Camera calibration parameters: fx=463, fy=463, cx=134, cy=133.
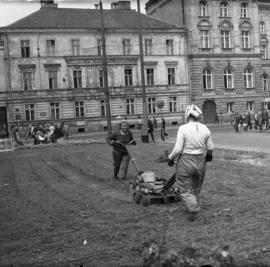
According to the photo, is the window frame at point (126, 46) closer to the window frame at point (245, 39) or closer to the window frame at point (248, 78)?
the window frame at point (245, 39)

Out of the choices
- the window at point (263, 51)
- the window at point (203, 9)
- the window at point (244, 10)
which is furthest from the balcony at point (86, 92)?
the window at point (263, 51)

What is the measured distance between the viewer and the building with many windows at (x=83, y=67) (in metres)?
50.2

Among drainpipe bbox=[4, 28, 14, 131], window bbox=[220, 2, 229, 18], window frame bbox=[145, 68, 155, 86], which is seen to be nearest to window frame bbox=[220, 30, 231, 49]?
window bbox=[220, 2, 229, 18]

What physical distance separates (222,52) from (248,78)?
17.3 ft

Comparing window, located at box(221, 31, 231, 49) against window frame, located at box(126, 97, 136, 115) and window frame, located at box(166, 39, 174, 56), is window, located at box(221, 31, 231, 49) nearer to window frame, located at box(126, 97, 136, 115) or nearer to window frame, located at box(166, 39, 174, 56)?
window frame, located at box(166, 39, 174, 56)

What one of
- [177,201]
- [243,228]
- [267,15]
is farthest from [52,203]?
[267,15]

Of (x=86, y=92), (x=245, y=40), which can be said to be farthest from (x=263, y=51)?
(x=86, y=92)

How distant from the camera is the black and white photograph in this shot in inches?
264

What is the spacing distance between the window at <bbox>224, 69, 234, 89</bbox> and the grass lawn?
1810 inches

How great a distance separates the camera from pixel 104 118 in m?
53.3

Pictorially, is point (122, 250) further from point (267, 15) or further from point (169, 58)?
point (267, 15)

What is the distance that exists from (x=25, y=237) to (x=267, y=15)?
6428cm

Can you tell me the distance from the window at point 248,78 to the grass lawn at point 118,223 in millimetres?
48021

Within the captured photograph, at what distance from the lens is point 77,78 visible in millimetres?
52281
